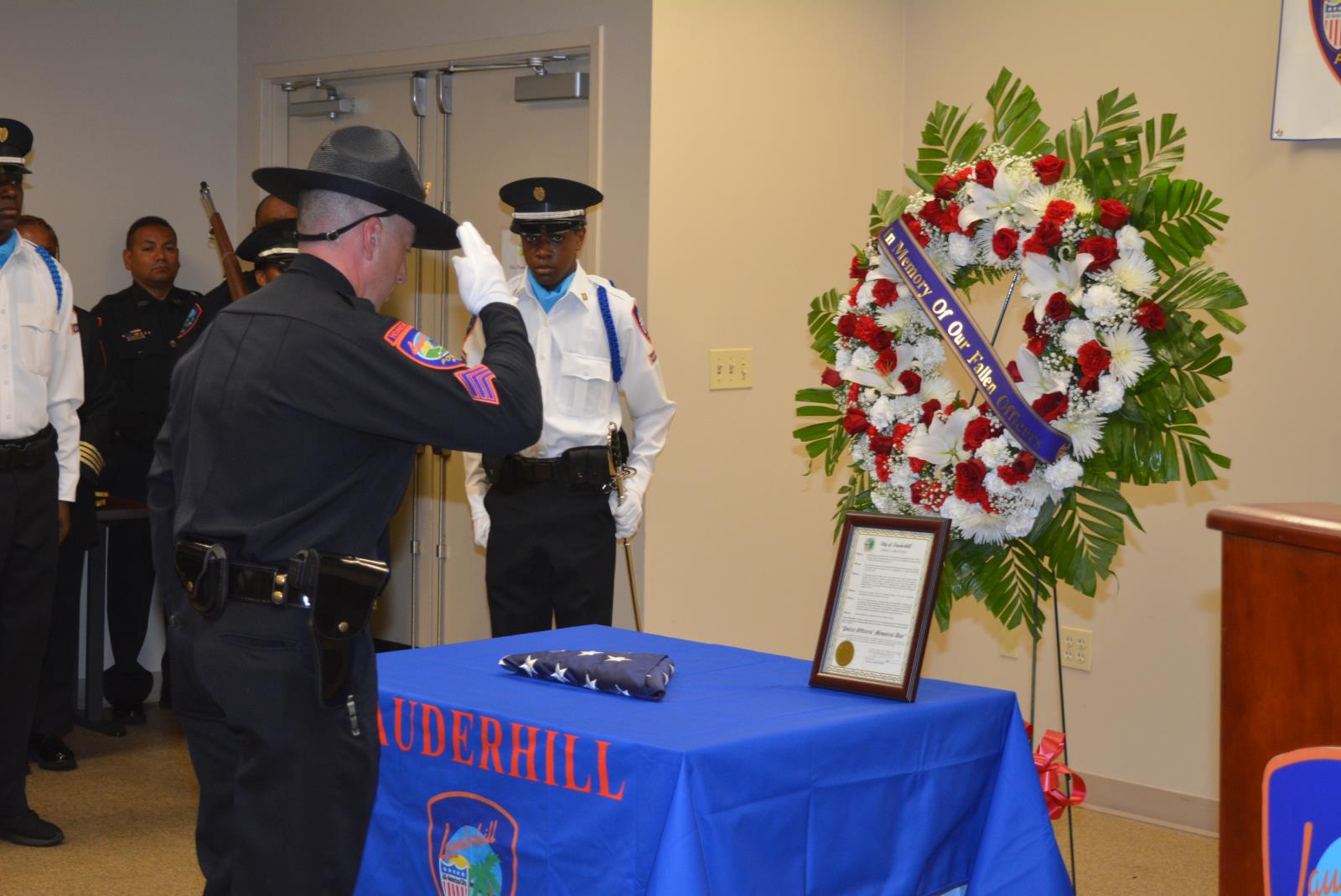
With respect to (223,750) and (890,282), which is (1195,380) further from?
(223,750)

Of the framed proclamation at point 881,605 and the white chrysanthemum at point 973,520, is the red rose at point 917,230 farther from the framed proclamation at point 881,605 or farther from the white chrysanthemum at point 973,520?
the framed proclamation at point 881,605

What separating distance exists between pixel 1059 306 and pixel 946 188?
1.08 ft

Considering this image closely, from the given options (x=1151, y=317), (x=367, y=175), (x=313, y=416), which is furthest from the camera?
(x=1151, y=317)

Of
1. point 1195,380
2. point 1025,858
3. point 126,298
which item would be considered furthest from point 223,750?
point 126,298

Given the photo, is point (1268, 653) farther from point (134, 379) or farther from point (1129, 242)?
point (134, 379)

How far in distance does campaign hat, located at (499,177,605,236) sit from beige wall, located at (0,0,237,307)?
6.88ft

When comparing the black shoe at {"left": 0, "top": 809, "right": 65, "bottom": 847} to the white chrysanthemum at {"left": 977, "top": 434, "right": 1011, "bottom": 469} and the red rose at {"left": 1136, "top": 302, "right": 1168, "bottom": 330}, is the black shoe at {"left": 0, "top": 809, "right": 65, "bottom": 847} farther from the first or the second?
the red rose at {"left": 1136, "top": 302, "right": 1168, "bottom": 330}

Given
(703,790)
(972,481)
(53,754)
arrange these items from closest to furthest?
(703,790)
(972,481)
(53,754)

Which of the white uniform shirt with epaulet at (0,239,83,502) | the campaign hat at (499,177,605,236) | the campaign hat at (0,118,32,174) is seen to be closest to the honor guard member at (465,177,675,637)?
the campaign hat at (499,177,605,236)

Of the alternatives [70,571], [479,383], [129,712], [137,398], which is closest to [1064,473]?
[479,383]

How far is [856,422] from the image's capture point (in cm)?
267

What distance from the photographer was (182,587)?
2.12 metres

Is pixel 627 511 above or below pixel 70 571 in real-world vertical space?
above

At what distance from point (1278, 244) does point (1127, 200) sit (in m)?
1.92
